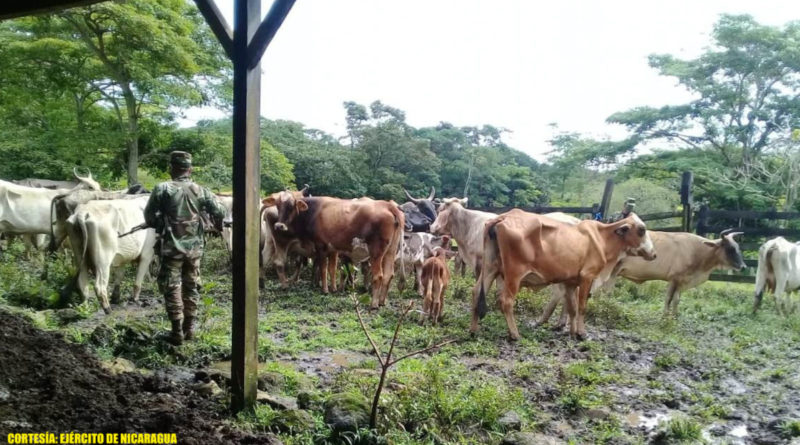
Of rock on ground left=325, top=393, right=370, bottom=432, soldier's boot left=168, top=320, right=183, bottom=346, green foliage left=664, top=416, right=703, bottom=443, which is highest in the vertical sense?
soldier's boot left=168, top=320, right=183, bottom=346

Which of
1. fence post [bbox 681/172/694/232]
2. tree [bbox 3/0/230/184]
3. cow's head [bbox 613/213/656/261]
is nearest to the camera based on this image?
cow's head [bbox 613/213/656/261]

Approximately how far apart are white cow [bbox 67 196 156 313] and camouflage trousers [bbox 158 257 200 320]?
1.90m

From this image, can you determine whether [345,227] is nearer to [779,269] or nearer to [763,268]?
[763,268]

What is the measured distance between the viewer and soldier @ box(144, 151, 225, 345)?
5621mm

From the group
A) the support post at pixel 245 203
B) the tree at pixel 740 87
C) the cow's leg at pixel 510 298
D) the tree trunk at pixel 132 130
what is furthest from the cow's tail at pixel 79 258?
the tree at pixel 740 87

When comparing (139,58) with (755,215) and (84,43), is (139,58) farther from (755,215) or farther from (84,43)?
(755,215)

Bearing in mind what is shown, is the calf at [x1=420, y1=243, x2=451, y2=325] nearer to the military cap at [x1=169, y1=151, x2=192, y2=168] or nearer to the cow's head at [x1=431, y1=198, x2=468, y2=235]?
the cow's head at [x1=431, y1=198, x2=468, y2=235]

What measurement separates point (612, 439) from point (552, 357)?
90.2 inches

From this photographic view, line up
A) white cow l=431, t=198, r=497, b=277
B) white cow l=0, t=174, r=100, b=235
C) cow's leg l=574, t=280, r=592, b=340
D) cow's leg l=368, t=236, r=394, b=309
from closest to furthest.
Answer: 1. cow's leg l=574, t=280, r=592, b=340
2. cow's leg l=368, t=236, r=394, b=309
3. white cow l=0, t=174, r=100, b=235
4. white cow l=431, t=198, r=497, b=277

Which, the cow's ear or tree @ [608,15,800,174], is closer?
the cow's ear

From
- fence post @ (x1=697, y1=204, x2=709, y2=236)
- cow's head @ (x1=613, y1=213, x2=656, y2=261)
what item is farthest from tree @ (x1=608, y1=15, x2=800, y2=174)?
cow's head @ (x1=613, y1=213, x2=656, y2=261)

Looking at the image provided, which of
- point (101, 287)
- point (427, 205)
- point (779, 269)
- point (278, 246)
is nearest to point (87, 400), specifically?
point (101, 287)

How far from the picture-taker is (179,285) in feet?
19.1

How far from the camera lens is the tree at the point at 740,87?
19.2 m
